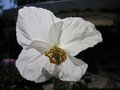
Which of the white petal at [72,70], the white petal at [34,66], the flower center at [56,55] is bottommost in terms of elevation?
the white petal at [34,66]

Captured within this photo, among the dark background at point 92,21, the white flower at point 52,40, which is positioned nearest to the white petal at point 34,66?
the white flower at point 52,40

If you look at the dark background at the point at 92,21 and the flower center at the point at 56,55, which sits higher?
the flower center at the point at 56,55

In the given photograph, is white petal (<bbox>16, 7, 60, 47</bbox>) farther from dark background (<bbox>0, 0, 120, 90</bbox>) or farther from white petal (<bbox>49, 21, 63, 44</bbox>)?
dark background (<bbox>0, 0, 120, 90</bbox>)

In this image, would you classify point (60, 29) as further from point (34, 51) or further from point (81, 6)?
point (81, 6)

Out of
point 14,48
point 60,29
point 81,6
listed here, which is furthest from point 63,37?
point 14,48

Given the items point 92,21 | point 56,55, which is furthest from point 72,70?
point 92,21

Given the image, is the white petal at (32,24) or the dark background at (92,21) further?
the dark background at (92,21)

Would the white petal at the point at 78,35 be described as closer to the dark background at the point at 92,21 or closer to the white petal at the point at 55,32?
the white petal at the point at 55,32
